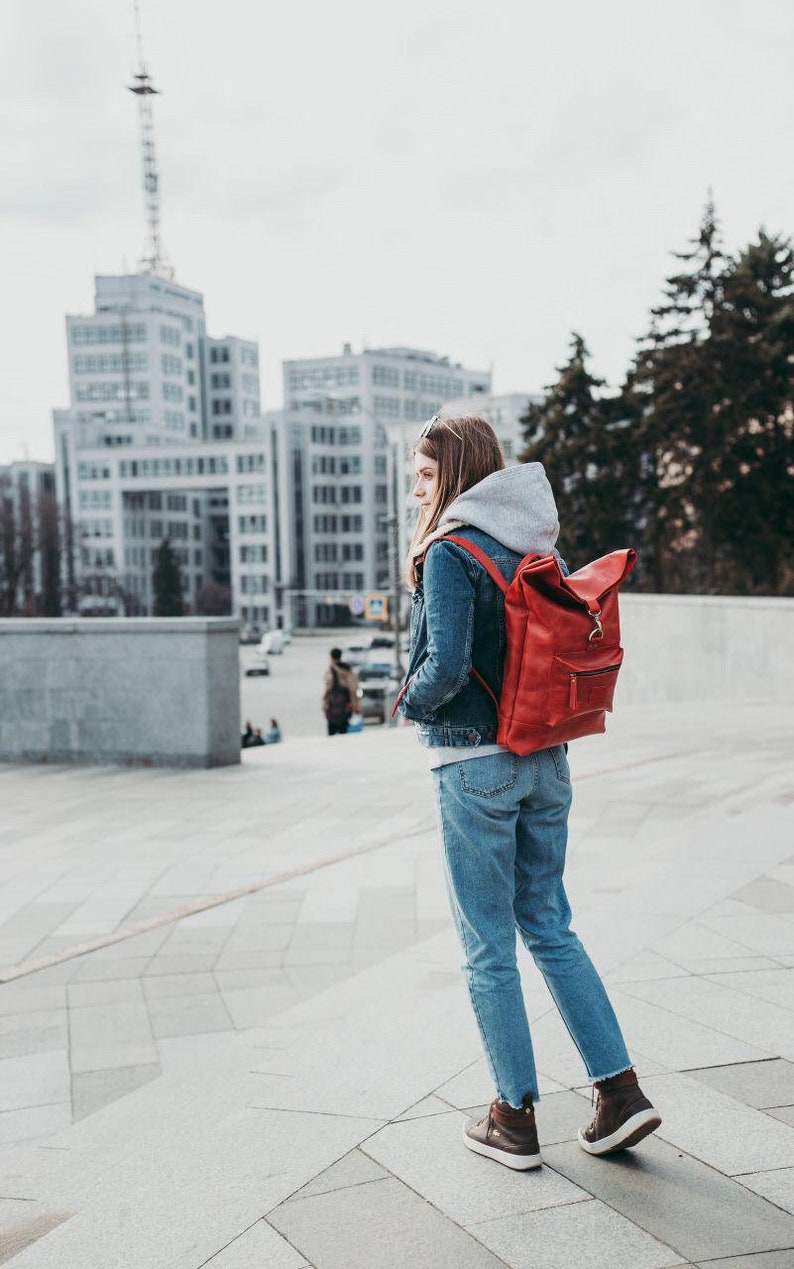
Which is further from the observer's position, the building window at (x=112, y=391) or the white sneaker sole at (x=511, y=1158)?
the building window at (x=112, y=391)

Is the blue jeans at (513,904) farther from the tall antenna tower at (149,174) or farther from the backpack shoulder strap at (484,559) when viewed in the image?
the tall antenna tower at (149,174)

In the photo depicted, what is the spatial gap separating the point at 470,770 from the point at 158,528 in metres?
125

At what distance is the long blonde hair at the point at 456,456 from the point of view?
9.09 ft

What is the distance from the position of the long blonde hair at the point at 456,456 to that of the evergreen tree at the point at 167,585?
106m

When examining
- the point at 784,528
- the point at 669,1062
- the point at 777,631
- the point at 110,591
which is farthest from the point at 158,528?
the point at 669,1062

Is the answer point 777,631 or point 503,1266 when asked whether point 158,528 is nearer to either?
point 777,631

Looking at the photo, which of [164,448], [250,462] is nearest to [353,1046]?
[250,462]

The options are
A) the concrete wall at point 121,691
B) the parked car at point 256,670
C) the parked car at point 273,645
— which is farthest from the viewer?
the parked car at point 273,645

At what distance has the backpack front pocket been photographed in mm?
2607

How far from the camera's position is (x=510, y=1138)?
2645mm

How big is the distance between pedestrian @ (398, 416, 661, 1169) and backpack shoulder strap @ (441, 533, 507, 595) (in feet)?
0.04

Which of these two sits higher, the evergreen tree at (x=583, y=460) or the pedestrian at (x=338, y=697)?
the evergreen tree at (x=583, y=460)

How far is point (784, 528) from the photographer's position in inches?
1395

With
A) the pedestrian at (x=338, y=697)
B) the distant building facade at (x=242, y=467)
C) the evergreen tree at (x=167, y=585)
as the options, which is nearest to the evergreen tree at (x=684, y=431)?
the pedestrian at (x=338, y=697)
